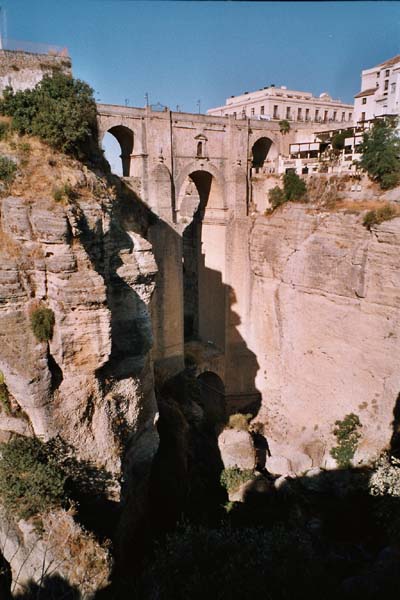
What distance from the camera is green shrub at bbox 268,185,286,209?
16227 millimetres

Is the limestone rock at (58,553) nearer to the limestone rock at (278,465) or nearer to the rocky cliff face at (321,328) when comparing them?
the rocky cliff face at (321,328)

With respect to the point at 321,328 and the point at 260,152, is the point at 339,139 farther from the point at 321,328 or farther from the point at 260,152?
the point at 321,328

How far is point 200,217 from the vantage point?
1781 centimetres

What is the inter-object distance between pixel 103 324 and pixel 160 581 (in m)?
3.53

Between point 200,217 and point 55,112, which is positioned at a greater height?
point 55,112

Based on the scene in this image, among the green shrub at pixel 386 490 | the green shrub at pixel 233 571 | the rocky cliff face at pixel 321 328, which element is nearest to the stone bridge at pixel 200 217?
the rocky cliff face at pixel 321 328

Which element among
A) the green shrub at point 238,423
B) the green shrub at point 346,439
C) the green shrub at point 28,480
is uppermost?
the green shrub at point 28,480

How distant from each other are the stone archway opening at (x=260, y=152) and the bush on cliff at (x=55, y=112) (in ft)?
38.8

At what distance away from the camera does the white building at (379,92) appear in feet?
71.9

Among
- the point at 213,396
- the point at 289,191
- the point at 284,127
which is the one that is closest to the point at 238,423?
the point at 213,396

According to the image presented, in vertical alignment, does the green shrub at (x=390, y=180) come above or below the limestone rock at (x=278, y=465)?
above

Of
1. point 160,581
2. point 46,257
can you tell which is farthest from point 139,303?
point 160,581

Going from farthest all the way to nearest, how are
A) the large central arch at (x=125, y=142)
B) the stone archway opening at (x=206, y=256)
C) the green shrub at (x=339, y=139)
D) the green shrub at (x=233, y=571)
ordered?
the green shrub at (x=339, y=139)
the stone archway opening at (x=206, y=256)
the large central arch at (x=125, y=142)
the green shrub at (x=233, y=571)

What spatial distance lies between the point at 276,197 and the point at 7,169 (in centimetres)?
1185
